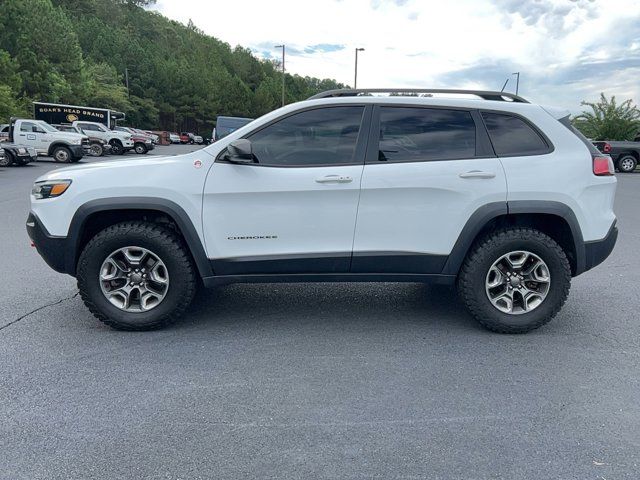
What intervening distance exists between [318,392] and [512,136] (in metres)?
2.52

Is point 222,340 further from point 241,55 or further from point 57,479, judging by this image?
point 241,55

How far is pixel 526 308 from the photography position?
4.07 meters

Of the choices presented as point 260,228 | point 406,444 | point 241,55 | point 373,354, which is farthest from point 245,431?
point 241,55

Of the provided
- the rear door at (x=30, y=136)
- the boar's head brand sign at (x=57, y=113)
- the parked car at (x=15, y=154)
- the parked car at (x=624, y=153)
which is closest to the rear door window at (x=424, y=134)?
the parked car at (x=15, y=154)

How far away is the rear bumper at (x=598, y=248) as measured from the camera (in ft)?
13.3

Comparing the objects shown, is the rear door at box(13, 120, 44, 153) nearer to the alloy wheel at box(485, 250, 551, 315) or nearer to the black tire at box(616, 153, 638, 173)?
the alloy wheel at box(485, 250, 551, 315)

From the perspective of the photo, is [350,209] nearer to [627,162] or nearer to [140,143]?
[627,162]

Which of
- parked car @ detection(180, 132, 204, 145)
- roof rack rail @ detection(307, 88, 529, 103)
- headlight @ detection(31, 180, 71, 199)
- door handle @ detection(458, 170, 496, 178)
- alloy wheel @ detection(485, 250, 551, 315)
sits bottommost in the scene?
parked car @ detection(180, 132, 204, 145)

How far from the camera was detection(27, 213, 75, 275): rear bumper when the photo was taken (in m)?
3.90

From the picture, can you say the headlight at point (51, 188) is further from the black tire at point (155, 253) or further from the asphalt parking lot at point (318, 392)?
the asphalt parking lot at point (318, 392)

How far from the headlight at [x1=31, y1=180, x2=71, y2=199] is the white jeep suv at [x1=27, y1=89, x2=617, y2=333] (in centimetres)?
1

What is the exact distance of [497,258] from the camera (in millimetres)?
3984

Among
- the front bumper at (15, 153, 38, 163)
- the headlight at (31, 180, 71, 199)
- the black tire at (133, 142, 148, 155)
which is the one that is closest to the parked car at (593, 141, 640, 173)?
the headlight at (31, 180, 71, 199)

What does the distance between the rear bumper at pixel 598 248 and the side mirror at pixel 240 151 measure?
273 centimetres
